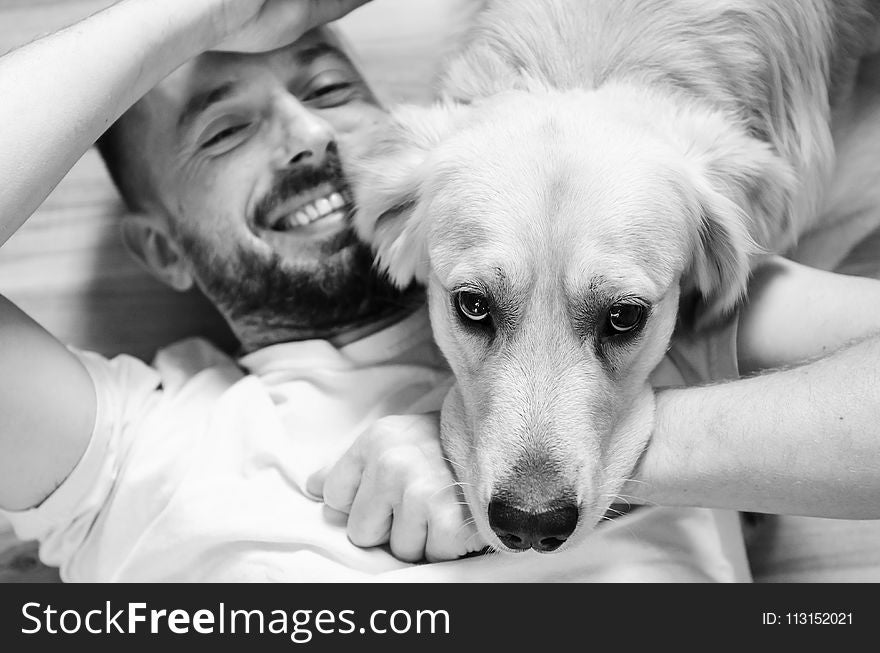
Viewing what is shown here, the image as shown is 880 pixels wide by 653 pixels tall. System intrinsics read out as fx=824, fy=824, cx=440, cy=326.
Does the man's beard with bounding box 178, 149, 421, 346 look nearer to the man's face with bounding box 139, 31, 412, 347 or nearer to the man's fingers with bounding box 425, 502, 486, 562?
the man's face with bounding box 139, 31, 412, 347

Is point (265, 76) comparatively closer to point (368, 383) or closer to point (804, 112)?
point (368, 383)

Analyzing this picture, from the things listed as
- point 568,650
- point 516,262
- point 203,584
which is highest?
point 516,262

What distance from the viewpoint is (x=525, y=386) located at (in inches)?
48.3

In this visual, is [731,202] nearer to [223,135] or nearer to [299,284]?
[299,284]

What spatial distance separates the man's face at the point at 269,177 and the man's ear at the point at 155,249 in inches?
2.7

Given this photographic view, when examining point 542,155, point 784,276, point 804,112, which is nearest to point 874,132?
point 804,112

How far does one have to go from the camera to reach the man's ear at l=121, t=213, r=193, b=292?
1.77 meters

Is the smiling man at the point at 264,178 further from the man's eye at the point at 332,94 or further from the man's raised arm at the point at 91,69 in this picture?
the man's raised arm at the point at 91,69

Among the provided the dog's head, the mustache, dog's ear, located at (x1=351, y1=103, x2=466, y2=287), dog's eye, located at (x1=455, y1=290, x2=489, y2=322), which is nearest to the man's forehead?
the mustache

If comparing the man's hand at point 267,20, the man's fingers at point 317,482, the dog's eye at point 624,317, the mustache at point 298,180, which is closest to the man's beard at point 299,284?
the mustache at point 298,180

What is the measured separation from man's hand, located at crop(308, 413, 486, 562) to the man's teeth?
51 cm

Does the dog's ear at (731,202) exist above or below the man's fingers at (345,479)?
above

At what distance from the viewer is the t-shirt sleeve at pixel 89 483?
1.48 meters

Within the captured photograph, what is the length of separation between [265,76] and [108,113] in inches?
13.4
